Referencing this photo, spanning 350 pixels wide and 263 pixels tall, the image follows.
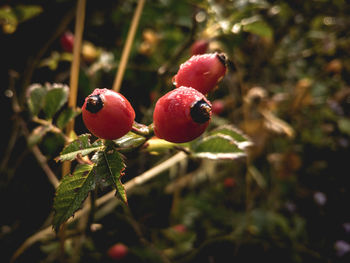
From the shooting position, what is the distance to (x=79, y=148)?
78cm

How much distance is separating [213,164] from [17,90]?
1.68m

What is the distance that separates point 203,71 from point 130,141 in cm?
33

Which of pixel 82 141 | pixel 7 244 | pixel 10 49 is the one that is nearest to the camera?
pixel 82 141

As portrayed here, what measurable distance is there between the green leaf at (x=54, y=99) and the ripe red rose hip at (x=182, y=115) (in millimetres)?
673

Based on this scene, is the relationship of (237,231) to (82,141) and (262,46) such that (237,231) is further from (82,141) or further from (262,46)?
(262,46)

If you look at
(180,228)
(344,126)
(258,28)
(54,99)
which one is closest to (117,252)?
(180,228)

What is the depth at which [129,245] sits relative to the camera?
5.54 ft

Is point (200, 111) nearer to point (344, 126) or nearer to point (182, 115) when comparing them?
point (182, 115)

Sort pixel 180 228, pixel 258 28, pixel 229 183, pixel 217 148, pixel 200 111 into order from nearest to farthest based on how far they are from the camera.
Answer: pixel 200 111, pixel 217 148, pixel 258 28, pixel 180 228, pixel 229 183

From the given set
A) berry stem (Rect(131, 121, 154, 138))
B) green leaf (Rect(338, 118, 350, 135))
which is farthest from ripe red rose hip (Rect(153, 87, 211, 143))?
green leaf (Rect(338, 118, 350, 135))

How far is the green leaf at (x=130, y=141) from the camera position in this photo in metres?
0.81

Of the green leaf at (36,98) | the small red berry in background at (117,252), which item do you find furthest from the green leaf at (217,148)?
the small red berry in background at (117,252)

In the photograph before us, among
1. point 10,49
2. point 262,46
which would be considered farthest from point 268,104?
point 10,49

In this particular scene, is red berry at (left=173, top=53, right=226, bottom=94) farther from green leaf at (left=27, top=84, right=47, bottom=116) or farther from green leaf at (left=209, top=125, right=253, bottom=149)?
green leaf at (left=27, top=84, right=47, bottom=116)
